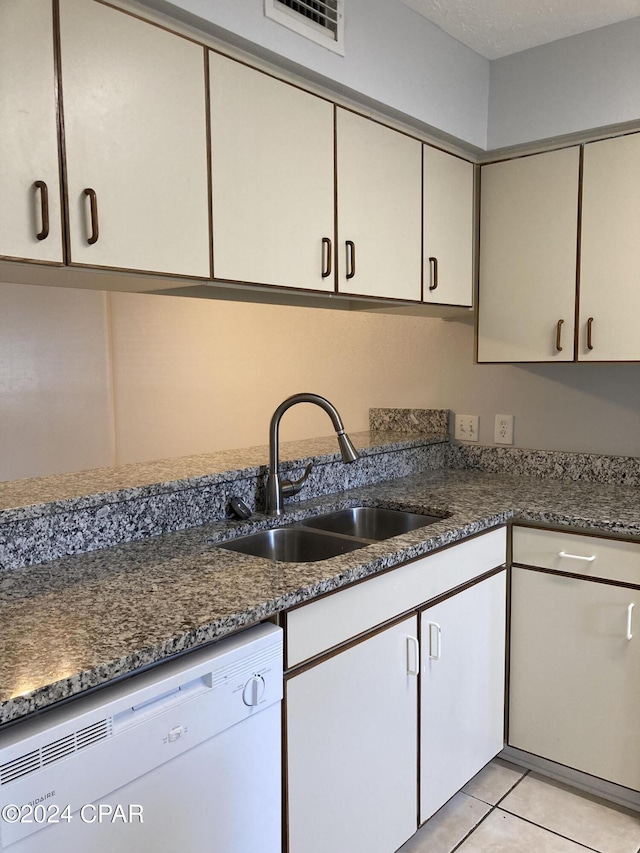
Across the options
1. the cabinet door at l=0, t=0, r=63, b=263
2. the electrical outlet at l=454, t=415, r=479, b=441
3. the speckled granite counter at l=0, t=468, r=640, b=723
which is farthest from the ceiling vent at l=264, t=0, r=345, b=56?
the electrical outlet at l=454, t=415, r=479, b=441

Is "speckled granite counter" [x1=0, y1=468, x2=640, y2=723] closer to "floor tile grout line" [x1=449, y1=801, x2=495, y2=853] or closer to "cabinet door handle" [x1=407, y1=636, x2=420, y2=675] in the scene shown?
"cabinet door handle" [x1=407, y1=636, x2=420, y2=675]

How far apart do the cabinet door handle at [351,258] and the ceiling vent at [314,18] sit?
1.65ft

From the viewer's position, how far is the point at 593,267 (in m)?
2.19

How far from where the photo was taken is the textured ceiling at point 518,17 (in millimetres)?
1978

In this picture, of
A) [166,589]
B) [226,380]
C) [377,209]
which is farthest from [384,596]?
[226,380]

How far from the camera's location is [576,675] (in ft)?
6.56

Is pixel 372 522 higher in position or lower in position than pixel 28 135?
lower

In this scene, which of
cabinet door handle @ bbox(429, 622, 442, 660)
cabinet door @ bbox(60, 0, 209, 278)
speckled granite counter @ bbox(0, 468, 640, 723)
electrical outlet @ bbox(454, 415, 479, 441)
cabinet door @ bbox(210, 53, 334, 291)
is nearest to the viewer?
speckled granite counter @ bbox(0, 468, 640, 723)

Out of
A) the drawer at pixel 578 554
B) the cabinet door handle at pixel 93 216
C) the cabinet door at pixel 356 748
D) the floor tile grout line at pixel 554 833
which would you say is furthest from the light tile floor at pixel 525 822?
the cabinet door handle at pixel 93 216

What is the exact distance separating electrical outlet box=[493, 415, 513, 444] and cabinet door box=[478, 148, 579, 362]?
0.32 meters

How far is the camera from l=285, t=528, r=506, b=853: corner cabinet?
4.61ft

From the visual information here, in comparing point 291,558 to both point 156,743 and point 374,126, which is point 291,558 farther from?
point 374,126

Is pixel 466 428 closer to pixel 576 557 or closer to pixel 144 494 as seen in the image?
pixel 576 557

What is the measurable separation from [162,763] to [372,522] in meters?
1.20
